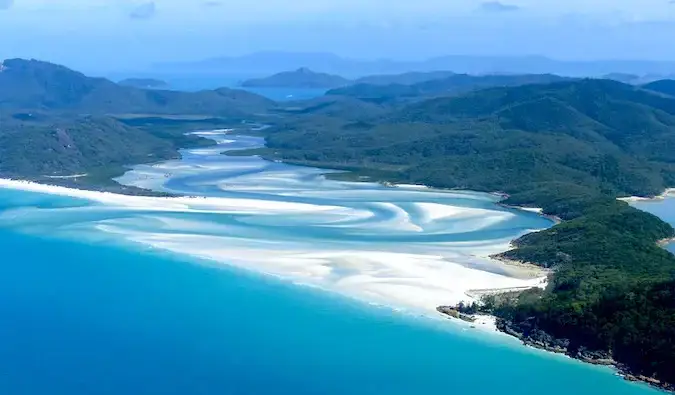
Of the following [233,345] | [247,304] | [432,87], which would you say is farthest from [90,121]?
[432,87]

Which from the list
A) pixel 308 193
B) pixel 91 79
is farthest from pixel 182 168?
pixel 91 79

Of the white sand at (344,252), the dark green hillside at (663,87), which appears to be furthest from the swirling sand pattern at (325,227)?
the dark green hillside at (663,87)

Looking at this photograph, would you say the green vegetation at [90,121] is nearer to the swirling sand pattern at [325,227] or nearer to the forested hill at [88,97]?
the forested hill at [88,97]

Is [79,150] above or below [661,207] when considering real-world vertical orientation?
above

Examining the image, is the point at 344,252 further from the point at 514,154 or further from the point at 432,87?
the point at 432,87

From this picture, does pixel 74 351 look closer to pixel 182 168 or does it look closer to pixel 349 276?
pixel 349 276
